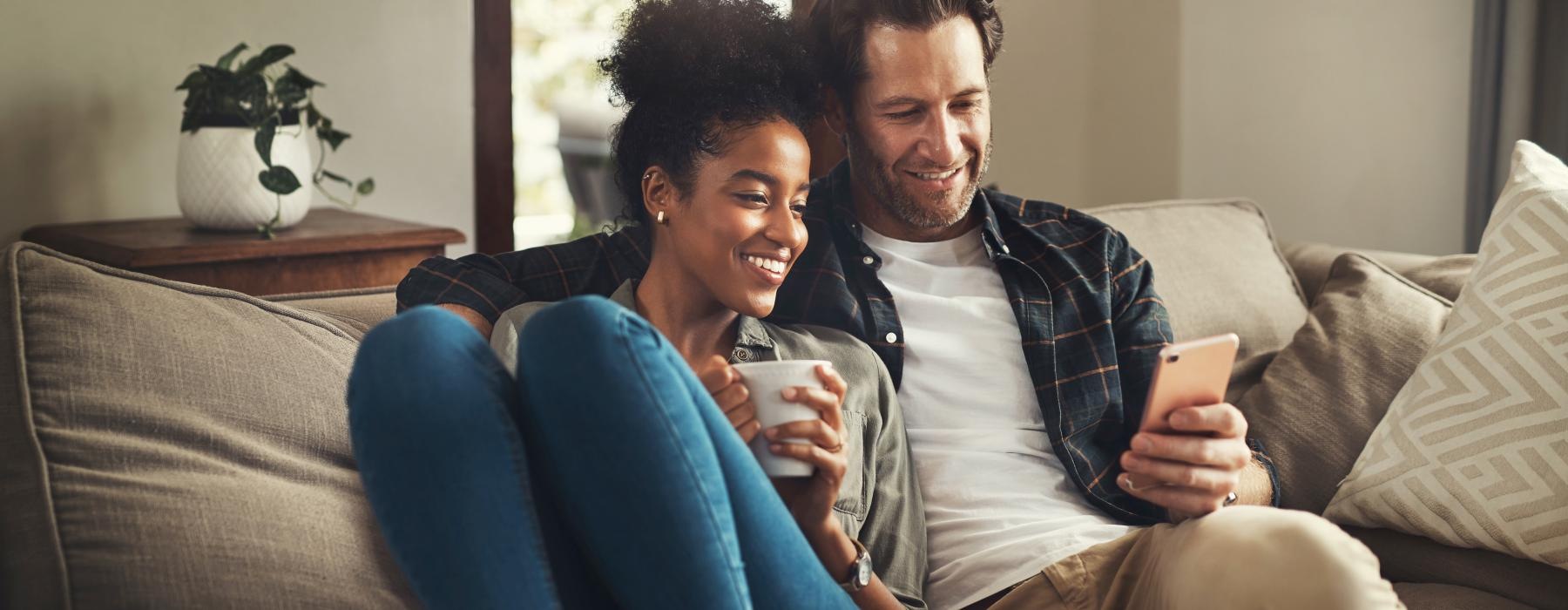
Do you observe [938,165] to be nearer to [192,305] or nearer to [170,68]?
[192,305]

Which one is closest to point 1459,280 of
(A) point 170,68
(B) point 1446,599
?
(B) point 1446,599

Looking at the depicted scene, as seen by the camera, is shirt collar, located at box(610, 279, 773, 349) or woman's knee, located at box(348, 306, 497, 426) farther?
shirt collar, located at box(610, 279, 773, 349)

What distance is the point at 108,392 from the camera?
1099 millimetres

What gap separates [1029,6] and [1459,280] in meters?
1.56

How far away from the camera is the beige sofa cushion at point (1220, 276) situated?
1.89 meters

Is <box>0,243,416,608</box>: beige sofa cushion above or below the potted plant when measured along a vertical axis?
below

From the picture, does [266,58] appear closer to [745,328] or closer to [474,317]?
[474,317]

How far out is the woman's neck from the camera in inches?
54.7

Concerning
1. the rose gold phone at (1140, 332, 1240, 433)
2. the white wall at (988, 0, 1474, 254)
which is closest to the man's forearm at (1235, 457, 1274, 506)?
the rose gold phone at (1140, 332, 1240, 433)

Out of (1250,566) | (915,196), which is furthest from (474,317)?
(1250,566)

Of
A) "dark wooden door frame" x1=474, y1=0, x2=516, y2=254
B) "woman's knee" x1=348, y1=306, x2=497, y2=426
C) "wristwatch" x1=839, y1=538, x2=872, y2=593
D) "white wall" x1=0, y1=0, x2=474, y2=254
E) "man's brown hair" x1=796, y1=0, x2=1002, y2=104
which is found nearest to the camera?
"woman's knee" x1=348, y1=306, x2=497, y2=426

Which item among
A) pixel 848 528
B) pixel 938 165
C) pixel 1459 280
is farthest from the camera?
pixel 1459 280

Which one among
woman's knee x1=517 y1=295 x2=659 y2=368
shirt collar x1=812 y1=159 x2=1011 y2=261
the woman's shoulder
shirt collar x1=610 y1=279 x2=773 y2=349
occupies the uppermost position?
shirt collar x1=812 y1=159 x2=1011 y2=261

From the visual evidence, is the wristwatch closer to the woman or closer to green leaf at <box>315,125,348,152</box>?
the woman
